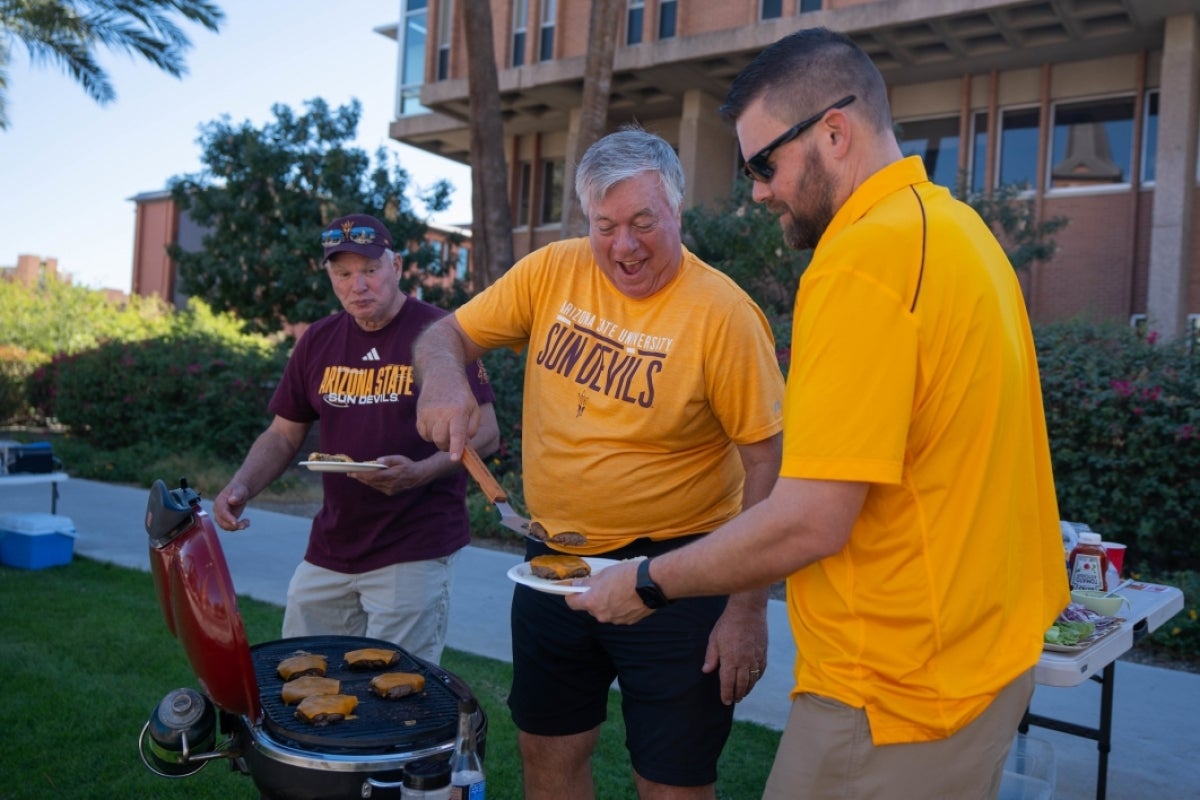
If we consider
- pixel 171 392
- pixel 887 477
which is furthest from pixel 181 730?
pixel 171 392

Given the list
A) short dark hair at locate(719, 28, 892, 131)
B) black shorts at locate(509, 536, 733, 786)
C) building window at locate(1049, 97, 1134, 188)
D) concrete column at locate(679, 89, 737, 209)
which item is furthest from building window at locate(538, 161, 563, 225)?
short dark hair at locate(719, 28, 892, 131)

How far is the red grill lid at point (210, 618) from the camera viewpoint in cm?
228

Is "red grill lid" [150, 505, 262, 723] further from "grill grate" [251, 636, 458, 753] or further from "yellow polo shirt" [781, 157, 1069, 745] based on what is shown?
"yellow polo shirt" [781, 157, 1069, 745]

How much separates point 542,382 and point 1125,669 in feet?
16.1

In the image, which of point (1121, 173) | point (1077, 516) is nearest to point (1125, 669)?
point (1077, 516)

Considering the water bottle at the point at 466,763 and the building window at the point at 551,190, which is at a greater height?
the building window at the point at 551,190

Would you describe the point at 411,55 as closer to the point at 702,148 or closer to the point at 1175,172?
the point at 702,148

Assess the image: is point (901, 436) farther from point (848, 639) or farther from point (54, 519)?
point (54, 519)

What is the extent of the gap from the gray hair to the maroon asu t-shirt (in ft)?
3.67

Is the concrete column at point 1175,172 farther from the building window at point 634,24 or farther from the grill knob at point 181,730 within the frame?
the grill knob at point 181,730

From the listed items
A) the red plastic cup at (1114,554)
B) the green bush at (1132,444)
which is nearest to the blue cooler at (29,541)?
the red plastic cup at (1114,554)

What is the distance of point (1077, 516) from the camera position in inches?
316

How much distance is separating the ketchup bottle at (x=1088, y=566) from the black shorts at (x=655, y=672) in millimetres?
1834

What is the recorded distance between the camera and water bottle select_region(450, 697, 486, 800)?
2123 millimetres
